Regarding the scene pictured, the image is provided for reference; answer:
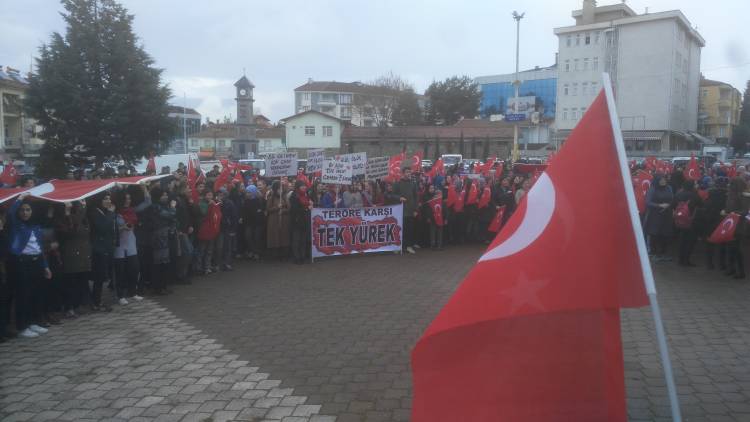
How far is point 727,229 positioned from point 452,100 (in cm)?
6532

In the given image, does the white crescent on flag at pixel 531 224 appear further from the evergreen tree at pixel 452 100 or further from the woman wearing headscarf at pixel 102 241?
the evergreen tree at pixel 452 100

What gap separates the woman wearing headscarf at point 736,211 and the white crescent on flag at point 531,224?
27.4 feet

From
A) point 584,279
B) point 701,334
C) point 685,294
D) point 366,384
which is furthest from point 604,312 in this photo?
point 685,294

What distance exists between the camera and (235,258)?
12.8 m

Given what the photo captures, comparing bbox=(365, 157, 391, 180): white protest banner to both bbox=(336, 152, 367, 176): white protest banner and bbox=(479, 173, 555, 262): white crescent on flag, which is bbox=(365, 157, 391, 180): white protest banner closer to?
bbox=(336, 152, 367, 176): white protest banner

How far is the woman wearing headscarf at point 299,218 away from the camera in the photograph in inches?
470

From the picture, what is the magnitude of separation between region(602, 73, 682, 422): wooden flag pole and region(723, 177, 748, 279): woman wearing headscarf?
8.26m

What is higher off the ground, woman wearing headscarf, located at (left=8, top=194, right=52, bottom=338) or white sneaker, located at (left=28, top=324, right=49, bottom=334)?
woman wearing headscarf, located at (left=8, top=194, right=52, bottom=338)

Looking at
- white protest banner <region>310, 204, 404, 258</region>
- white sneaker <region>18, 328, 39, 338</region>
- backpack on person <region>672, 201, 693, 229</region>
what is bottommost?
white sneaker <region>18, 328, 39, 338</region>

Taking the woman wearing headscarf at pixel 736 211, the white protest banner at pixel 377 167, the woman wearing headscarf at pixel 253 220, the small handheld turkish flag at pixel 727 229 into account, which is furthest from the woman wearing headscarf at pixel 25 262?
the woman wearing headscarf at pixel 736 211

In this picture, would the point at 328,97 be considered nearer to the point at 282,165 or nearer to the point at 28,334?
the point at 282,165

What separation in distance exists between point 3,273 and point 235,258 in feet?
19.6

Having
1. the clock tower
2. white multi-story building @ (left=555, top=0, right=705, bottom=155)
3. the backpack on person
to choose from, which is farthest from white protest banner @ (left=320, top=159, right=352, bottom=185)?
the clock tower

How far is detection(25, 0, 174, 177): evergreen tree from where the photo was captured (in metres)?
20.0
